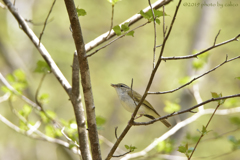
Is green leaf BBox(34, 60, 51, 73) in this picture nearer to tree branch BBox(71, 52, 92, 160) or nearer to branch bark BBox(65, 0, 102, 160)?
tree branch BBox(71, 52, 92, 160)

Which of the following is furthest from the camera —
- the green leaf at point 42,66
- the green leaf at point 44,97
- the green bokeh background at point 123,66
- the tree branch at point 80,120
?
the green bokeh background at point 123,66

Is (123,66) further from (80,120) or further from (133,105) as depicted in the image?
(80,120)

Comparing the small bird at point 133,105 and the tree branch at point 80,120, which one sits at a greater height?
the small bird at point 133,105

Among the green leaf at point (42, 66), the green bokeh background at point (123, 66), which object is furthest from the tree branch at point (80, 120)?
the green bokeh background at point (123, 66)

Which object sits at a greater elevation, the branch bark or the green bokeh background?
the green bokeh background

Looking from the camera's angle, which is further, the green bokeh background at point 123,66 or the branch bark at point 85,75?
the green bokeh background at point 123,66

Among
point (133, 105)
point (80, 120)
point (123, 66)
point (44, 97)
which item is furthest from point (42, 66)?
point (123, 66)

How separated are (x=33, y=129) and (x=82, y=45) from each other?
5.63 ft

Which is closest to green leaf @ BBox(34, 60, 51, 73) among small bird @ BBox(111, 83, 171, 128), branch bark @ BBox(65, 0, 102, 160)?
branch bark @ BBox(65, 0, 102, 160)

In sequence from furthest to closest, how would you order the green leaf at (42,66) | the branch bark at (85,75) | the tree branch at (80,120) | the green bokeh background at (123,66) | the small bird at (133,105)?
1. the green bokeh background at (123,66)
2. the small bird at (133,105)
3. the green leaf at (42,66)
4. the tree branch at (80,120)
5. the branch bark at (85,75)

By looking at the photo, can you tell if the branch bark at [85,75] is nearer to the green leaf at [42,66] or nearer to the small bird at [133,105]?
the green leaf at [42,66]

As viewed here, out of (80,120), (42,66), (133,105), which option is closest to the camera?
(80,120)

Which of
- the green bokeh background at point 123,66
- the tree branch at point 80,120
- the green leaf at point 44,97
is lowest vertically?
the tree branch at point 80,120

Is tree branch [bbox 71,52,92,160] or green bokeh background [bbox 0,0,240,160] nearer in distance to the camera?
tree branch [bbox 71,52,92,160]
